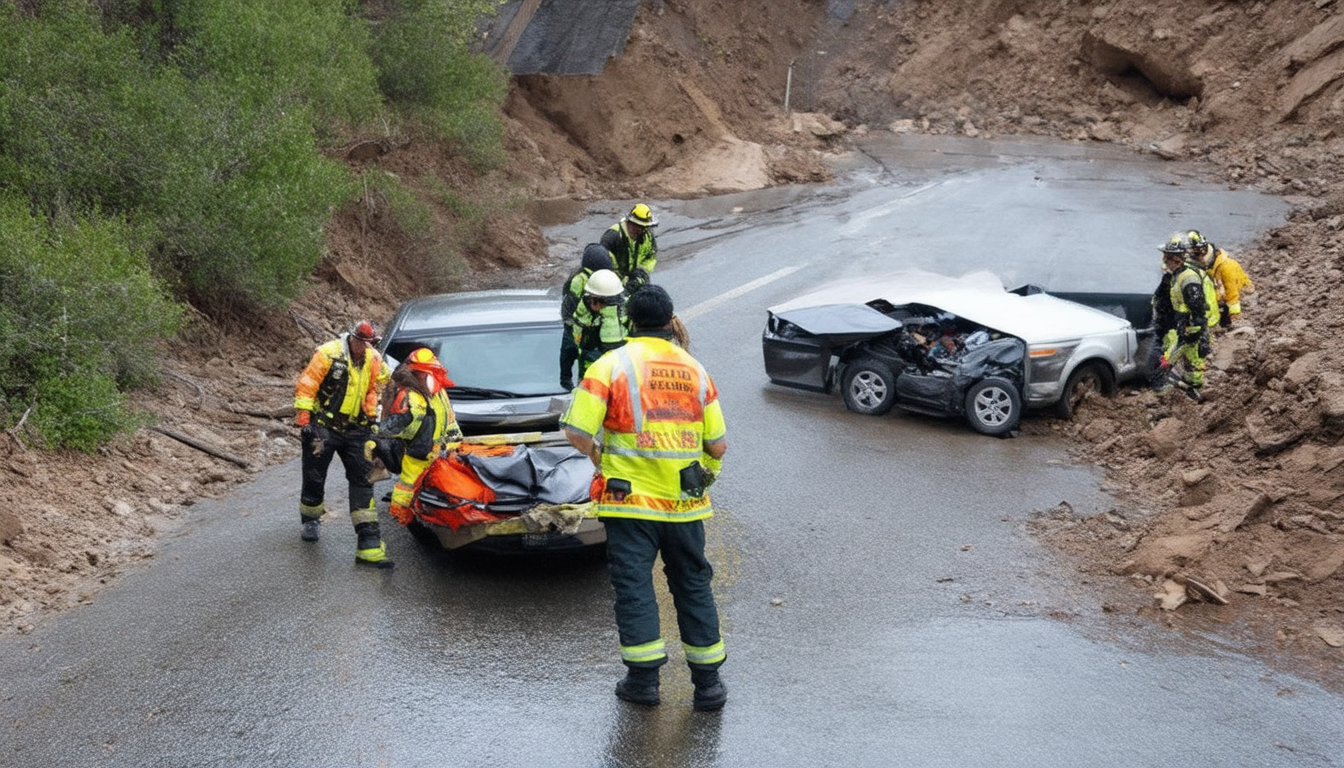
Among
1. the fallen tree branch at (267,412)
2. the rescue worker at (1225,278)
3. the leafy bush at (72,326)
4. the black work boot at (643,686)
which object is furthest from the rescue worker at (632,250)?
the black work boot at (643,686)

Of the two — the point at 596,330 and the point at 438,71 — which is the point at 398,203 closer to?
the point at 438,71

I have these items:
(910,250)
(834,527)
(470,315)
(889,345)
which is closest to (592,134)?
(910,250)

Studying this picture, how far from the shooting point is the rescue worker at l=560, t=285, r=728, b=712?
21.0 feet

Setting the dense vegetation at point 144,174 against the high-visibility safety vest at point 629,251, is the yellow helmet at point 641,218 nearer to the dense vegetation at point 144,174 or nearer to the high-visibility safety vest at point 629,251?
the high-visibility safety vest at point 629,251

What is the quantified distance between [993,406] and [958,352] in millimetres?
679

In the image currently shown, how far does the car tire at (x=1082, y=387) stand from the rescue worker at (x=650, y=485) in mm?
7408

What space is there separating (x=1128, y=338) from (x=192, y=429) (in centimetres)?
897

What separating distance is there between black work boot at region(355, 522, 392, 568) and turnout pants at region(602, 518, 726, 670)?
2739mm

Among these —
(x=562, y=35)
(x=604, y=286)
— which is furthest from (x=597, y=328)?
(x=562, y=35)

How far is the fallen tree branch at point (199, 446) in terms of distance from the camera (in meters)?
11.6

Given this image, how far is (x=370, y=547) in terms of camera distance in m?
8.75

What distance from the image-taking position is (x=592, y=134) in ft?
93.1

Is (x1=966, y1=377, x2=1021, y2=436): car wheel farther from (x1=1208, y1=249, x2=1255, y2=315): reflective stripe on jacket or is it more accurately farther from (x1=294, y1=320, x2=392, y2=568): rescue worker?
(x1=294, y1=320, x2=392, y2=568): rescue worker

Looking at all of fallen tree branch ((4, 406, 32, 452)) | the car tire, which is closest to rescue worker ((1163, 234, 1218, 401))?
the car tire
